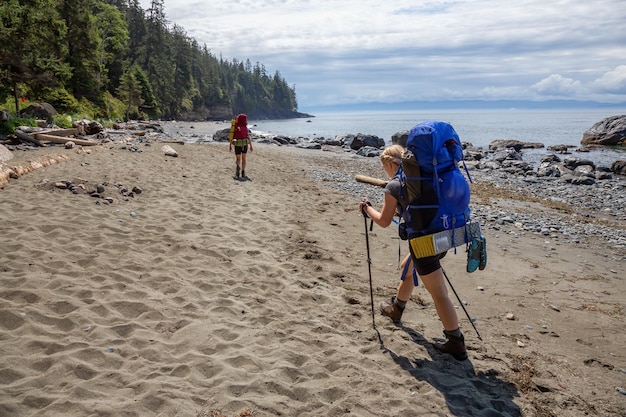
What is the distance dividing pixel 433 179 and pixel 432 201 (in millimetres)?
226

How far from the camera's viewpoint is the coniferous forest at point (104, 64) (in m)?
17.4

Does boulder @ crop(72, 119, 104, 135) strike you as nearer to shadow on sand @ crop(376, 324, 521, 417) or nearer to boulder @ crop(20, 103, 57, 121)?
boulder @ crop(20, 103, 57, 121)

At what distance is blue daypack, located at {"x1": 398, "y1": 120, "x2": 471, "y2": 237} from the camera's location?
378 centimetres

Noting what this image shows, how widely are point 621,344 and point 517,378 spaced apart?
6.36ft

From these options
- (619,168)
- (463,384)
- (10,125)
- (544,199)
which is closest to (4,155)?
(10,125)

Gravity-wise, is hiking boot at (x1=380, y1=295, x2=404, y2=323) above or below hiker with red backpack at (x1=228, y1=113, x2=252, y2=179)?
below

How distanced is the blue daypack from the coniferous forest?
62.9 ft

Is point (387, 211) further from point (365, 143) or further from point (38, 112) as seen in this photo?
point (365, 143)

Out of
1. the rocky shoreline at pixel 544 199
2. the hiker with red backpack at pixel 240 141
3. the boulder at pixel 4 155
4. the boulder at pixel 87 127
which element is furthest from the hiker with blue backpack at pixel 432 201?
the boulder at pixel 87 127

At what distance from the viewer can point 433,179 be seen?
12.5 ft

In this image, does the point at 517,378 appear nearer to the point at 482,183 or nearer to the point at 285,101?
the point at 482,183

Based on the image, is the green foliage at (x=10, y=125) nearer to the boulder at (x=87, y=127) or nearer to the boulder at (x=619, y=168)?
the boulder at (x=87, y=127)

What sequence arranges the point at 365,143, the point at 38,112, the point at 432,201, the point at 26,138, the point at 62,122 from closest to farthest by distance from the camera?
the point at 432,201 → the point at 26,138 → the point at 62,122 → the point at 38,112 → the point at 365,143

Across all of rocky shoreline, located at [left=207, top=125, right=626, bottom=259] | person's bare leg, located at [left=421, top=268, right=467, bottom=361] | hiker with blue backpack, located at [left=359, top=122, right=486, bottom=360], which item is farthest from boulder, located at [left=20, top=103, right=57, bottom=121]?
person's bare leg, located at [left=421, top=268, right=467, bottom=361]
